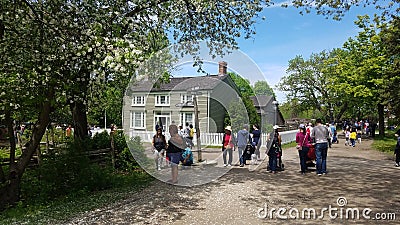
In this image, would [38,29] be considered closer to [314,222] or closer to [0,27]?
[0,27]

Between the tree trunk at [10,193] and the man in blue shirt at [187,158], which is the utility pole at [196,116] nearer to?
the man in blue shirt at [187,158]

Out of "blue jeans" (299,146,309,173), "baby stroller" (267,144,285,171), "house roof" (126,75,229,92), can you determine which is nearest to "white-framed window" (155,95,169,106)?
"house roof" (126,75,229,92)

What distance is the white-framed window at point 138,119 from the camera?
8.54 meters

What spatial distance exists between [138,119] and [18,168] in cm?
321

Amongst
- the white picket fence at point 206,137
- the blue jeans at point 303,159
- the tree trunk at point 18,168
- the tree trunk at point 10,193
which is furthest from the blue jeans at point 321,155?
the tree trunk at point 10,193

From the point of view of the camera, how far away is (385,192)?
8.82 metres

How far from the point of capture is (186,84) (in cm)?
914

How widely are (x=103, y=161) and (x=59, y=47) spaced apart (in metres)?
6.28

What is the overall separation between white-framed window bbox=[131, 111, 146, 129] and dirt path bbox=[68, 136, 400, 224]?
1.83 m

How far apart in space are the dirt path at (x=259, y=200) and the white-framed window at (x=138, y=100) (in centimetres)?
239

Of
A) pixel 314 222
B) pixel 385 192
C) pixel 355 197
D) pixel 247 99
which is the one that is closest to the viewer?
pixel 314 222

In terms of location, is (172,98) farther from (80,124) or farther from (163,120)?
(80,124)

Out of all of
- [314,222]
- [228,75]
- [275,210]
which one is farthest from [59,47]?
[314,222]

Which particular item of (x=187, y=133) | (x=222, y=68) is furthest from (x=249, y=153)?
(x=222, y=68)
